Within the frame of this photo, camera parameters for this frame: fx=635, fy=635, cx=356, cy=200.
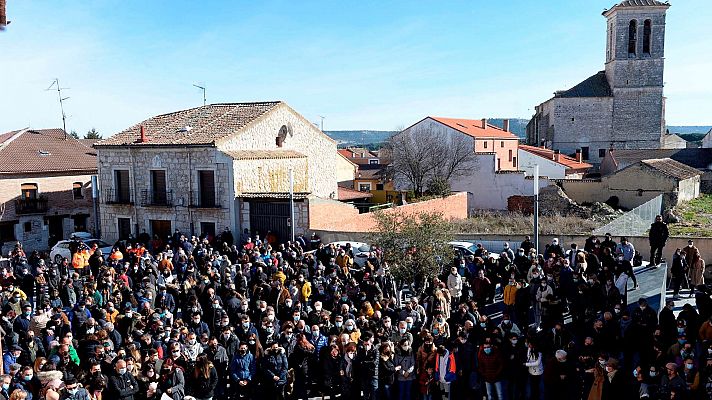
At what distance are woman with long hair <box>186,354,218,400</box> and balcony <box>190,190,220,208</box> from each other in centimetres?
1620

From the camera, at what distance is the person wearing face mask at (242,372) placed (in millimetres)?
9805

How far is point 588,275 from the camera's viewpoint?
13.8 meters

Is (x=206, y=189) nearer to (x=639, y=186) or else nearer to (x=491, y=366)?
(x=491, y=366)

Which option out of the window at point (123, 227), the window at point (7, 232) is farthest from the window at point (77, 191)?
the window at point (123, 227)

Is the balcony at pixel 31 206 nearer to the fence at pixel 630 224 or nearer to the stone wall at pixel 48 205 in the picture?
the stone wall at pixel 48 205

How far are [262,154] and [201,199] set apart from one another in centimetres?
306

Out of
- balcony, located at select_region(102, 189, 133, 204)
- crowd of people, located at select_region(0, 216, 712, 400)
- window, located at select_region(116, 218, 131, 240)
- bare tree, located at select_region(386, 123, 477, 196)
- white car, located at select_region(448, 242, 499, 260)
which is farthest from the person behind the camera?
bare tree, located at select_region(386, 123, 477, 196)

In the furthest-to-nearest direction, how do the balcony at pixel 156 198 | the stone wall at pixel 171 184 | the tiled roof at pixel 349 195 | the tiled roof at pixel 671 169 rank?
the tiled roof at pixel 671 169 < the tiled roof at pixel 349 195 < the balcony at pixel 156 198 < the stone wall at pixel 171 184

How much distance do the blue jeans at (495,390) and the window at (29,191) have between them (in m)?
28.2

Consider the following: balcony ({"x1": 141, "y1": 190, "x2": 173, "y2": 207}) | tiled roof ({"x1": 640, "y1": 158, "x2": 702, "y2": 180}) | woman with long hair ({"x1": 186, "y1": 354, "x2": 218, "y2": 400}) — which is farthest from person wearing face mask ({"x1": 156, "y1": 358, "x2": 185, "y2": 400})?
tiled roof ({"x1": 640, "y1": 158, "x2": 702, "y2": 180})

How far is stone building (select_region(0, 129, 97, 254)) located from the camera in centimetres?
3067

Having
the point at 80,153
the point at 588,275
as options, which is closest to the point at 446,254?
the point at 588,275

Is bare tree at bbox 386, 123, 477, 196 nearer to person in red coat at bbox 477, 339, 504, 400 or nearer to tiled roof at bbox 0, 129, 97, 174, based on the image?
tiled roof at bbox 0, 129, 97, 174

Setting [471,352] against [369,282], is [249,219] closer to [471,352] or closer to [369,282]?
[369,282]
